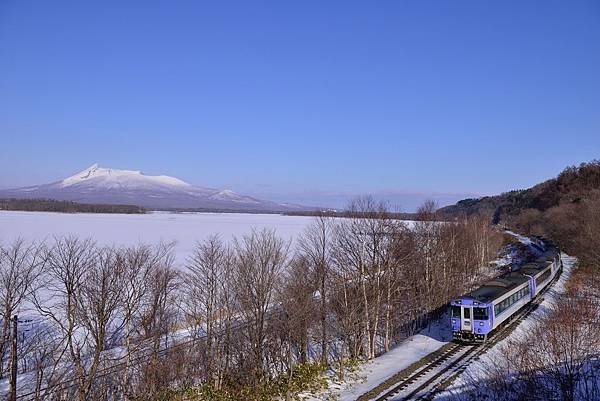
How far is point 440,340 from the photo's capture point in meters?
27.8

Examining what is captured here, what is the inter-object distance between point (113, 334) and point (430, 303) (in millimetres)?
21616

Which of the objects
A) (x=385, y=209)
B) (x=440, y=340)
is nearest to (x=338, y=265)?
(x=385, y=209)

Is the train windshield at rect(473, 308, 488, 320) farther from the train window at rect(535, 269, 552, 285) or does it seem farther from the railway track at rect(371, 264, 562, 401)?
the train window at rect(535, 269, 552, 285)

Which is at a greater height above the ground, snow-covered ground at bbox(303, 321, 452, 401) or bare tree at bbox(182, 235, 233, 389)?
bare tree at bbox(182, 235, 233, 389)

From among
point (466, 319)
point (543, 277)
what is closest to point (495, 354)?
point (466, 319)

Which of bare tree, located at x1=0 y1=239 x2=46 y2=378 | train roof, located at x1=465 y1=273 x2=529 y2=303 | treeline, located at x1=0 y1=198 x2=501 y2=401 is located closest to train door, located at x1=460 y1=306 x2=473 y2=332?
train roof, located at x1=465 y1=273 x2=529 y2=303

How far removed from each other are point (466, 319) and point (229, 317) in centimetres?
1227

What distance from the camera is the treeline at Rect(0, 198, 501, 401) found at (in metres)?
21.2

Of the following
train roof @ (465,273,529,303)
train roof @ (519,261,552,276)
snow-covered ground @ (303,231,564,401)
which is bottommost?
snow-covered ground @ (303,231,564,401)

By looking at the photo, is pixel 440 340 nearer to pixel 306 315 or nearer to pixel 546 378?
pixel 306 315

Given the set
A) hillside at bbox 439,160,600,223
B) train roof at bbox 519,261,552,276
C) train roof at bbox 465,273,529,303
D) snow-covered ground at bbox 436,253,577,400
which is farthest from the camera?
hillside at bbox 439,160,600,223

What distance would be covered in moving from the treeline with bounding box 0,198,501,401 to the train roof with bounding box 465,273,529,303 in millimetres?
5091

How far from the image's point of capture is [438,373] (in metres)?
21.3

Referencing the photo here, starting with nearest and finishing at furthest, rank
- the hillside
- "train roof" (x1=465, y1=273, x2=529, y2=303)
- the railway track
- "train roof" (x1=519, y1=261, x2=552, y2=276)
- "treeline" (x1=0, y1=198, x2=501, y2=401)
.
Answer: the railway track < "treeline" (x1=0, y1=198, x2=501, y2=401) < "train roof" (x1=465, y1=273, x2=529, y2=303) < "train roof" (x1=519, y1=261, x2=552, y2=276) < the hillside
